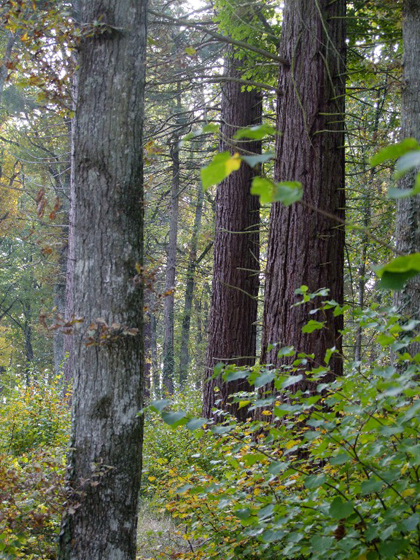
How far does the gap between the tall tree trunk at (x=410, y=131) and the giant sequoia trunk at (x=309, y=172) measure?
0.64 m

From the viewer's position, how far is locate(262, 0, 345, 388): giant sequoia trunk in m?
5.36

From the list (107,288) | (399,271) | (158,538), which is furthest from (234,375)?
(158,538)

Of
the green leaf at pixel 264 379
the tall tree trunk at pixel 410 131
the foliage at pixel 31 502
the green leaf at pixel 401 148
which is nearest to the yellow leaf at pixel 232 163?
the green leaf at pixel 401 148

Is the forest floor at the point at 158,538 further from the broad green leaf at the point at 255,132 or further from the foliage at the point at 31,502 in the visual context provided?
the broad green leaf at the point at 255,132

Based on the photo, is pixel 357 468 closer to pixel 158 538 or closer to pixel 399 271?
pixel 399 271

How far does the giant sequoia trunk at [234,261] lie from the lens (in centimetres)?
888

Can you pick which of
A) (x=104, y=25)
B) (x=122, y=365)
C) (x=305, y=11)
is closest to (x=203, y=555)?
(x=122, y=365)

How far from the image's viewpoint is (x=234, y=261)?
9.00 metres

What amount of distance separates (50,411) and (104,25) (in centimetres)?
684

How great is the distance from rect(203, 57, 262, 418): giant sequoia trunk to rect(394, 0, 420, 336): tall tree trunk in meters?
3.35

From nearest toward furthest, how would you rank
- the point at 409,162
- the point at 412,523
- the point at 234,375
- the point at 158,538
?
the point at 409,162, the point at 412,523, the point at 234,375, the point at 158,538

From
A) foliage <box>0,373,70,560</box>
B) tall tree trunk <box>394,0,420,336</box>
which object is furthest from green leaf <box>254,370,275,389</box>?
tall tree trunk <box>394,0,420,336</box>

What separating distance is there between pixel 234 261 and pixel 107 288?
5.39m

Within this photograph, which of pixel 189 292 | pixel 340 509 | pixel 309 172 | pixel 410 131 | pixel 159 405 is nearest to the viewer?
pixel 340 509
